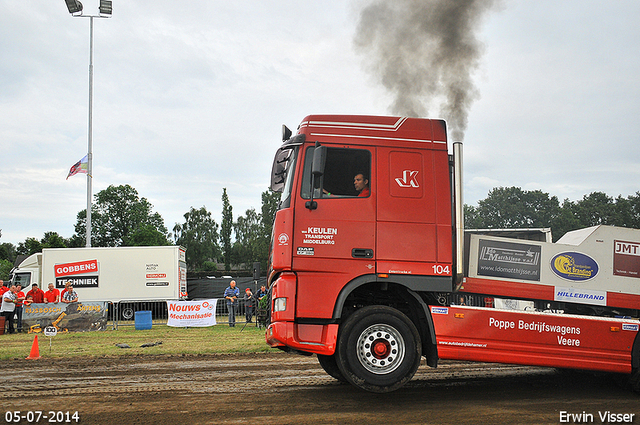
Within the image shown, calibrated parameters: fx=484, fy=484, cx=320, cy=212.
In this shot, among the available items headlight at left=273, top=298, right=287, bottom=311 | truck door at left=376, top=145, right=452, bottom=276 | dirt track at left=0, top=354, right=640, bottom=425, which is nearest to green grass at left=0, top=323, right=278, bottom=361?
dirt track at left=0, top=354, right=640, bottom=425

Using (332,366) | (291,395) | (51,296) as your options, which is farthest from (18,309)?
(291,395)

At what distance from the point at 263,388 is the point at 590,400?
4300 millimetres

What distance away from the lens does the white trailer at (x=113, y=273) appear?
23219 mm

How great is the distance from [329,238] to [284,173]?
1.37 m

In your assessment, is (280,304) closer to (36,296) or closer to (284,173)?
(284,173)

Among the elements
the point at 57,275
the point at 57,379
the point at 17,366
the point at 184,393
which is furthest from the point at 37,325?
the point at 184,393

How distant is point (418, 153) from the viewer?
6422 mm

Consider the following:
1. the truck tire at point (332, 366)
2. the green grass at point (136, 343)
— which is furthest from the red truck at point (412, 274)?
the green grass at point (136, 343)

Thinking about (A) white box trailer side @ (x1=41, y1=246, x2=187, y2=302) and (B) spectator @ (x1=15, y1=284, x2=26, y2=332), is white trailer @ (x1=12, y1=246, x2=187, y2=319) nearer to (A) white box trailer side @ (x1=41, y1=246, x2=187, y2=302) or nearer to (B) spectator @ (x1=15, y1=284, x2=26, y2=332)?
(A) white box trailer side @ (x1=41, y1=246, x2=187, y2=302)

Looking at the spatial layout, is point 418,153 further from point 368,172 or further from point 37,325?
point 37,325

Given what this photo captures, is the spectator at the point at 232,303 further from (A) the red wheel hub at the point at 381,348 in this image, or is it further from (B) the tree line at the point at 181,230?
(B) the tree line at the point at 181,230

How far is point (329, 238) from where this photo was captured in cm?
601

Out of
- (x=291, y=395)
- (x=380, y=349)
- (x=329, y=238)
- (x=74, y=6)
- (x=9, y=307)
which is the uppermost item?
(x=74, y=6)

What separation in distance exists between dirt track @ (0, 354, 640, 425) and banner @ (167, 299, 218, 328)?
1045cm
